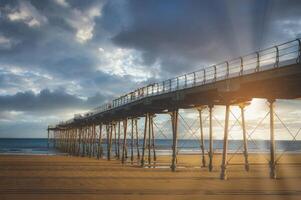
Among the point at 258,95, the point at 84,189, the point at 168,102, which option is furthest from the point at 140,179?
the point at 168,102

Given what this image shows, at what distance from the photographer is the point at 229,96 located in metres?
22.5

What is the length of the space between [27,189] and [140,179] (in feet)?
21.1

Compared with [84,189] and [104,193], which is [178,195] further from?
[84,189]

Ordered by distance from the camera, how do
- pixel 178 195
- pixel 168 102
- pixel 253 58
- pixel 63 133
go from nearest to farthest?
1. pixel 178 195
2. pixel 253 58
3. pixel 168 102
4. pixel 63 133

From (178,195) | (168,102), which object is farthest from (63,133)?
(178,195)

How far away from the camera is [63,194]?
16.5 metres

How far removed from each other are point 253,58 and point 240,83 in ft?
4.84

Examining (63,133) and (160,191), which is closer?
(160,191)

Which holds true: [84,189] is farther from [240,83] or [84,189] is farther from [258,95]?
[258,95]

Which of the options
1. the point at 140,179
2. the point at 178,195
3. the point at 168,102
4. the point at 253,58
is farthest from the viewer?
Answer: the point at 168,102

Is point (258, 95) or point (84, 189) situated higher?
point (258, 95)

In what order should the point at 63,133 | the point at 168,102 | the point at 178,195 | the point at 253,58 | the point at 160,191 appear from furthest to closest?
the point at 63,133 → the point at 168,102 → the point at 253,58 → the point at 160,191 → the point at 178,195

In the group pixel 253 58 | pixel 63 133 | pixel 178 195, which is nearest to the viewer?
pixel 178 195

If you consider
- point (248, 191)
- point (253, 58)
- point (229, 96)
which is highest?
point (253, 58)
